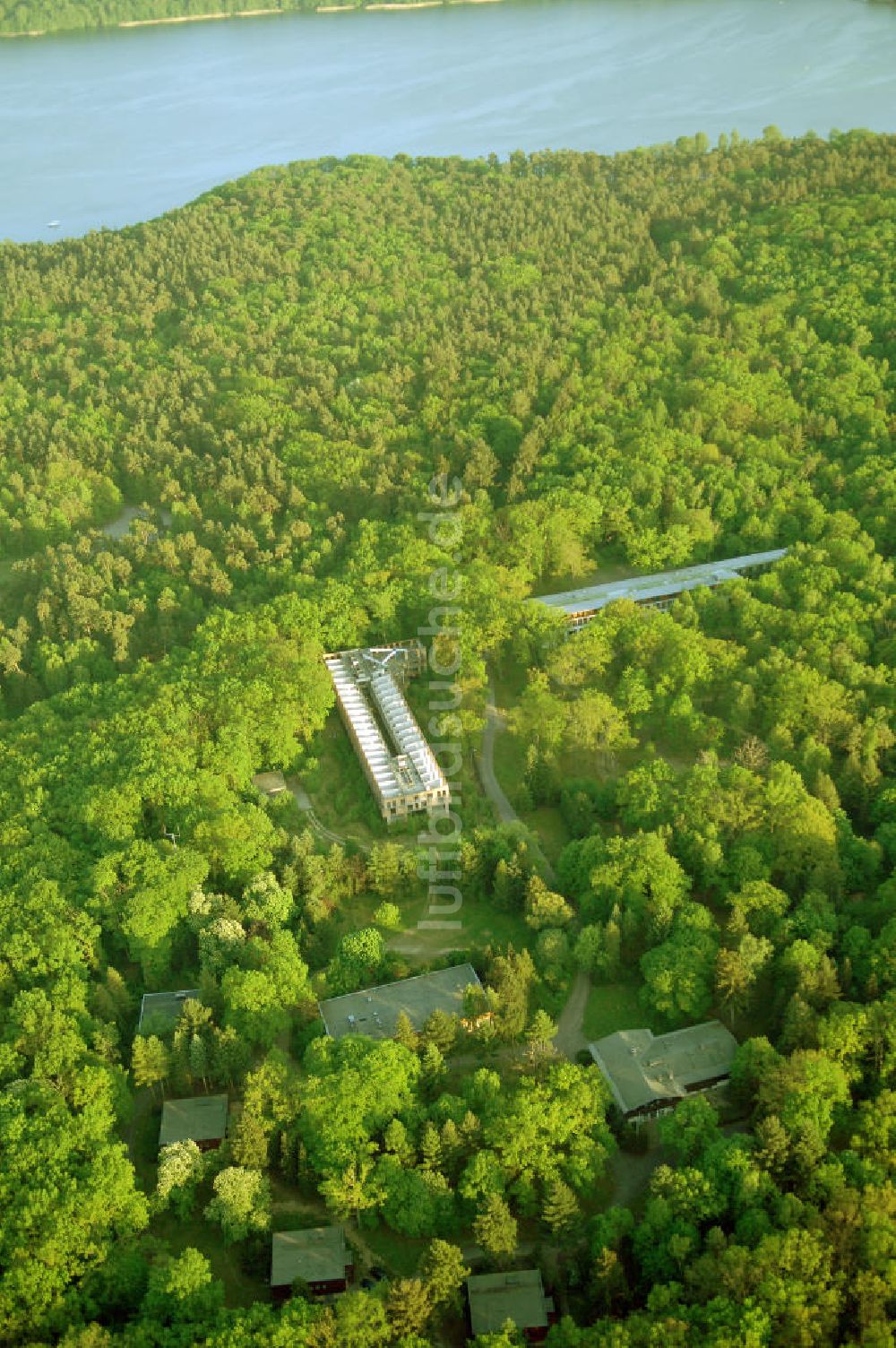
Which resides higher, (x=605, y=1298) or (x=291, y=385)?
(x=291, y=385)

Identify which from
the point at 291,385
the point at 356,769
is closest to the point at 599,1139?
the point at 356,769

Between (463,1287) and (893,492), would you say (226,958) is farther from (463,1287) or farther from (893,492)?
(893,492)

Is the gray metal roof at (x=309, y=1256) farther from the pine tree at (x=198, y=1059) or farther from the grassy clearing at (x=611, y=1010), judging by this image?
the grassy clearing at (x=611, y=1010)

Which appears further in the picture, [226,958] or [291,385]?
[291,385]

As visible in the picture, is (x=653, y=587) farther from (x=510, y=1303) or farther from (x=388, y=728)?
(x=510, y=1303)

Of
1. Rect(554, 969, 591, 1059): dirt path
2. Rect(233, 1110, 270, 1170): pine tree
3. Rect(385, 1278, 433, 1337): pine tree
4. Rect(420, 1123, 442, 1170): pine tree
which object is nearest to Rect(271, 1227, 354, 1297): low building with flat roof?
Rect(233, 1110, 270, 1170): pine tree

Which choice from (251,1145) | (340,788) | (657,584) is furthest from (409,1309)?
(657,584)
